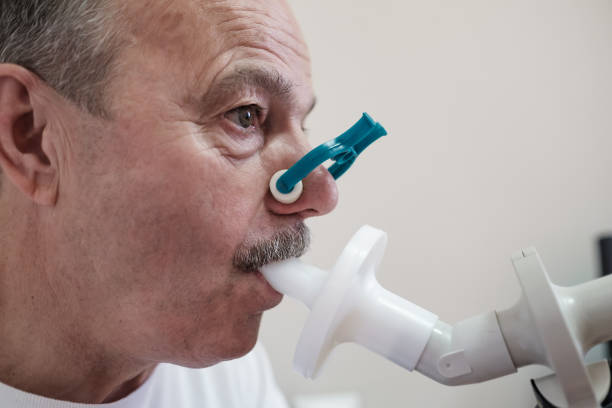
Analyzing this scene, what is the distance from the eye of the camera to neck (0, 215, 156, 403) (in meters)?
0.91

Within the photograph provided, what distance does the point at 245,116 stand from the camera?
88 centimetres

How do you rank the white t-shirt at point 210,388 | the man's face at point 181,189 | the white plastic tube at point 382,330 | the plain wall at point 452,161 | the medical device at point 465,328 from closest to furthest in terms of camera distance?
the medical device at point 465,328 < the white plastic tube at point 382,330 < the man's face at point 181,189 < the white t-shirt at point 210,388 < the plain wall at point 452,161

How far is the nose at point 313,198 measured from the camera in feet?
2.79

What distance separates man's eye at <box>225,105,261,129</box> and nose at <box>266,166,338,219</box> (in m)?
0.12

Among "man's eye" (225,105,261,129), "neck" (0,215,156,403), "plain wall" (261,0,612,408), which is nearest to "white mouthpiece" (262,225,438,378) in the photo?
"man's eye" (225,105,261,129)

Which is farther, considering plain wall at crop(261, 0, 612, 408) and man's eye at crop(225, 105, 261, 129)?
plain wall at crop(261, 0, 612, 408)

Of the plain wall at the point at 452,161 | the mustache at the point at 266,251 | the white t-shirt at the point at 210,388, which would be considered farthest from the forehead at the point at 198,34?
the plain wall at the point at 452,161

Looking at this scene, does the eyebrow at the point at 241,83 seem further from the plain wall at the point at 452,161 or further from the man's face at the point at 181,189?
the plain wall at the point at 452,161

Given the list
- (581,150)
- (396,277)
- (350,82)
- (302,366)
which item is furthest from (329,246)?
(302,366)

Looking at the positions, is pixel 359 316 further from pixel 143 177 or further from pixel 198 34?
pixel 198 34

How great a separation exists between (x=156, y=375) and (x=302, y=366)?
0.54 metres

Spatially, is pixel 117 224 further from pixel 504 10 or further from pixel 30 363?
pixel 504 10

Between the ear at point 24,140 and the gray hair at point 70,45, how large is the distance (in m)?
0.03

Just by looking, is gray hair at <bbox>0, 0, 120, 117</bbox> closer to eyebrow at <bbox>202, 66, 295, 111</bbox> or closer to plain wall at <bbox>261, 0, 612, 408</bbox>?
eyebrow at <bbox>202, 66, 295, 111</bbox>
